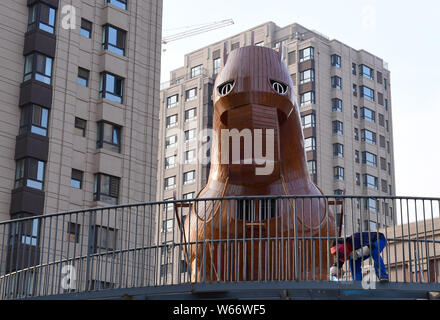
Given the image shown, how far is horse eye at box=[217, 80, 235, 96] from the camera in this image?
566 inches

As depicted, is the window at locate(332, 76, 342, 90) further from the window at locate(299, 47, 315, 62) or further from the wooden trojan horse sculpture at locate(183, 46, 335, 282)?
the wooden trojan horse sculpture at locate(183, 46, 335, 282)

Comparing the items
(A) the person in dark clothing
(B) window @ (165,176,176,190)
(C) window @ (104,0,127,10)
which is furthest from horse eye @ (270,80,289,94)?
(B) window @ (165,176,176,190)

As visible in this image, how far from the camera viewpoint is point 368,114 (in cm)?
7244

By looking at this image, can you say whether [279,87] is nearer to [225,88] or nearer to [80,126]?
[225,88]

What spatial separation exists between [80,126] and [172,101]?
123ft

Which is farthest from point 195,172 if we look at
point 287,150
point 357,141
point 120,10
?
point 287,150

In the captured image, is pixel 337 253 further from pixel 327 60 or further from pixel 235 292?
pixel 327 60

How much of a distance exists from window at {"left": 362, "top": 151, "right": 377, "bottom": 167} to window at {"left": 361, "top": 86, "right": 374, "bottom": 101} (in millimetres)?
5172

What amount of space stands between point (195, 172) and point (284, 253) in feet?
192

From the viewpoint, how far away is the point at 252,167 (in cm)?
1419

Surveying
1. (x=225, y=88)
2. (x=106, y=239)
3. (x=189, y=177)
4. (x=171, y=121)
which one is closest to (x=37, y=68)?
(x=225, y=88)

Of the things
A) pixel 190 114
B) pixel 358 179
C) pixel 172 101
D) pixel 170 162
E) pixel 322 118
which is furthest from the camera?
pixel 172 101

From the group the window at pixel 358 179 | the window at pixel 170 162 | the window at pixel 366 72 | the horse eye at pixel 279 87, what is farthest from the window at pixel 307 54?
the horse eye at pixel 279 87

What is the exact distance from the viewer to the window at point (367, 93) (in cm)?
7256
